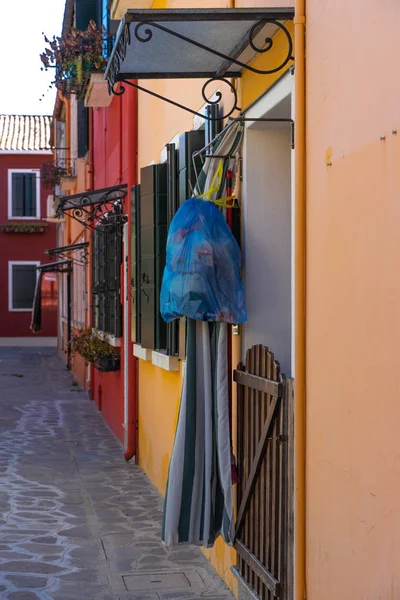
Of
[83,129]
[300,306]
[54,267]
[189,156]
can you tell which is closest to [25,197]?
[54,267]

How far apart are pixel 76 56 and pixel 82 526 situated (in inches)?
298

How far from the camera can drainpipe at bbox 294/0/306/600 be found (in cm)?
444

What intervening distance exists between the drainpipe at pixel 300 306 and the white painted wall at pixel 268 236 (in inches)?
43.3

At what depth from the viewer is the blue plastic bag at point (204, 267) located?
208 inches

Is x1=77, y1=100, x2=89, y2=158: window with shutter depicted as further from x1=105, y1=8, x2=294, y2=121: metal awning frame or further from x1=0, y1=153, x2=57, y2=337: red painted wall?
x1=0, y1=153, x2=57, y2=337: red painted wall

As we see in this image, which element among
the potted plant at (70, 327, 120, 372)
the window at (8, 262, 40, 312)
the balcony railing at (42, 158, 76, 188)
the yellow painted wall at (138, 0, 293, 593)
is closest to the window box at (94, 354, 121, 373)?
the potted plant at (70, 327, 120, 372)

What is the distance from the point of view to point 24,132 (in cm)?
4097

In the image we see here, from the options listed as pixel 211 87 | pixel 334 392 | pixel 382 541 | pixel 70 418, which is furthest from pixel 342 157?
pixel 70 418

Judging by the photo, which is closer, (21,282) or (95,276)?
(95,276)

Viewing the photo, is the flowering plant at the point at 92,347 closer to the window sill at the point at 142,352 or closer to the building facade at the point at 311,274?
the window sill at the point at 142,352

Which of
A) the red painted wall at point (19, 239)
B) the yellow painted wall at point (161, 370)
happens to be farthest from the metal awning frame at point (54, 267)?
the yellow painted wall at point (161, 370)

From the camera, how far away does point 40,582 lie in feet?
20.5

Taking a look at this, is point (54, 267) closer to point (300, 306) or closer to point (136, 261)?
point (136, 261)

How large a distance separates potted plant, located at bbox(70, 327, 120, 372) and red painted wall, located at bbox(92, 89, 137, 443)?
0.17 metres
